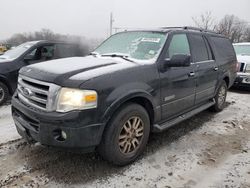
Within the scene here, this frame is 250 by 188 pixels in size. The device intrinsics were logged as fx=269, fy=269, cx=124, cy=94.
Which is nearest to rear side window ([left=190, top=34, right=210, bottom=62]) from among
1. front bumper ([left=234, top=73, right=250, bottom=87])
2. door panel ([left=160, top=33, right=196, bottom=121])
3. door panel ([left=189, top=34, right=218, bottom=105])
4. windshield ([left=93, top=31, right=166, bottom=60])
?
door panel ([left=189, top=34, right=218, bottom=105])

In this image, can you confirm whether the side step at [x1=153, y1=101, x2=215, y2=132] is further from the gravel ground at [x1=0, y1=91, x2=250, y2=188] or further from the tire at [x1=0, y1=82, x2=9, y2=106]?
the tire at [x1=0, y1=82, x2=9, y2=106]

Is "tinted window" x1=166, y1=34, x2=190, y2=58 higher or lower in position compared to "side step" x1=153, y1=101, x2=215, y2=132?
higher

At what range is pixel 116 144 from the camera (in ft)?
10.5

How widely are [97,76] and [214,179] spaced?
1.85 m

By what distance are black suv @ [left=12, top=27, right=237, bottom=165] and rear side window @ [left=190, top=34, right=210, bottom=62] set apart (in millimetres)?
23

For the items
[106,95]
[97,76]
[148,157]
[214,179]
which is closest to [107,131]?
[106,95]

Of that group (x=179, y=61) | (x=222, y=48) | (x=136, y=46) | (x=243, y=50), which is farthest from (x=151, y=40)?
(x=243, y=50)

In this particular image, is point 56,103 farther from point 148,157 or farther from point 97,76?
point 148,157

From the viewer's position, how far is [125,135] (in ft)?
10.9

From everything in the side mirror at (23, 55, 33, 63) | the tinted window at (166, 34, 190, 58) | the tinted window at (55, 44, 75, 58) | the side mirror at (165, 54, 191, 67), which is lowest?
the side mirror at (23, 55, 33, 63)

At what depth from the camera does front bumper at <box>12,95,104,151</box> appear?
284 cm

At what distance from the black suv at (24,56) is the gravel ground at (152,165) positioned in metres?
1.82

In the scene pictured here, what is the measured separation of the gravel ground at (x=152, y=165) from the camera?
3.08 meters

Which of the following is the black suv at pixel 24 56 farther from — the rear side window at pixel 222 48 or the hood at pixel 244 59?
the hood at pixel 244 59
